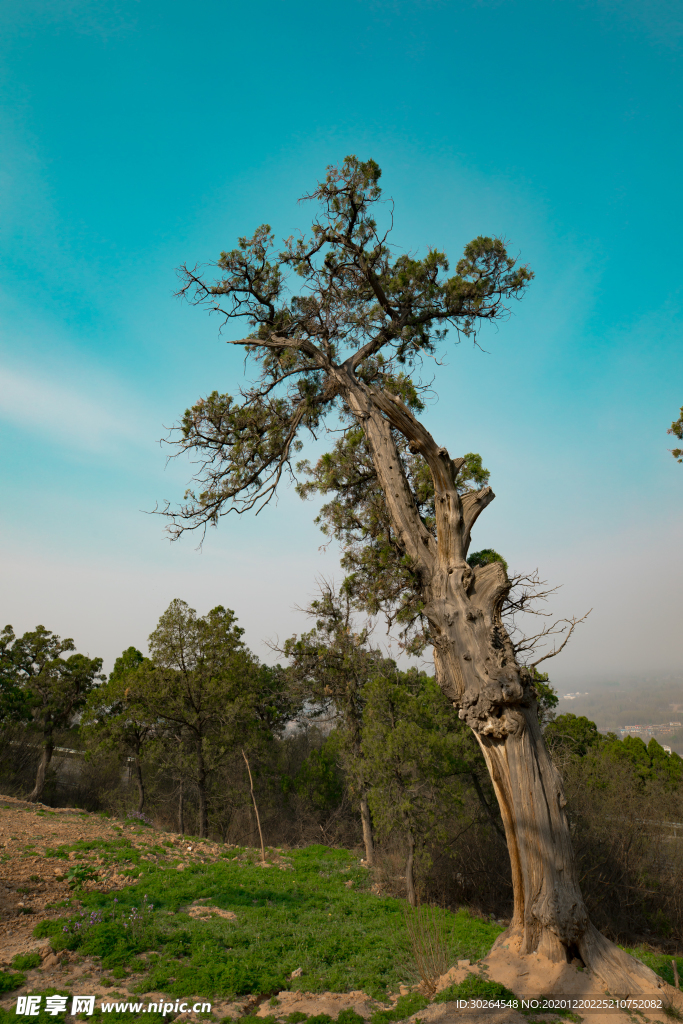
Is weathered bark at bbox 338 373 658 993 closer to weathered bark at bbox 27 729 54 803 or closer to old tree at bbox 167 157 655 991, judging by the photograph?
old tree at bbox 167 157 655 991

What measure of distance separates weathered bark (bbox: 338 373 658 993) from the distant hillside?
23350 millimetres

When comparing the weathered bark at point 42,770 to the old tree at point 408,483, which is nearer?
the old tree at point 408,483

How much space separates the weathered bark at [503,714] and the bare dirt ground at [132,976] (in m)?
0.17

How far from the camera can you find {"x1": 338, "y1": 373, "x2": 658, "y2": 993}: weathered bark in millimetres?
→ 3812

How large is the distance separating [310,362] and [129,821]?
1296cm

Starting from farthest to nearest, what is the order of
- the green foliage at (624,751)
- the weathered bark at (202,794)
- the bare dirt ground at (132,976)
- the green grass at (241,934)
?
the weathered bark at (202,794) < the green foliage at (624,751) < the green grass at (241,934) < the bare dirt ground at (132,976)

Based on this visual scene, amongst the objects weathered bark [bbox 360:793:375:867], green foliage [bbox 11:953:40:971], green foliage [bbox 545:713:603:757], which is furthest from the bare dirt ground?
green foliage [bbox 545:713:603:757]

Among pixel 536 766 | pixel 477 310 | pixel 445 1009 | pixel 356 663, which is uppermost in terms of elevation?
pixel 477 310

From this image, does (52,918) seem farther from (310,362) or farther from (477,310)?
(477,310)

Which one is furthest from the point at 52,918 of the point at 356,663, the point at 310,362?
the point at 356,663

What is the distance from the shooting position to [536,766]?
4.17 meters

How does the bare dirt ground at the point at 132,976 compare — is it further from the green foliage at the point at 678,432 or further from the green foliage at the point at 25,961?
the green foliage at the point at 678,432

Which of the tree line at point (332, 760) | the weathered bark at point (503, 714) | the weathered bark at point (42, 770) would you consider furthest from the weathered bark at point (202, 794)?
the weathered bark at point (503, 714)

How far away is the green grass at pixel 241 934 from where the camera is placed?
5.09 m
